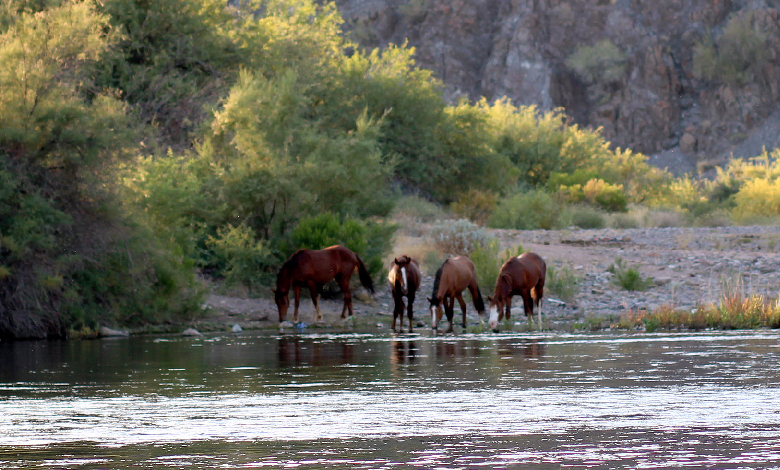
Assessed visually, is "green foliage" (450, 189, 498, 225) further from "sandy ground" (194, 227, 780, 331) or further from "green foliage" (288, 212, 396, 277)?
"green foliage" (288, 212, 396, 277)

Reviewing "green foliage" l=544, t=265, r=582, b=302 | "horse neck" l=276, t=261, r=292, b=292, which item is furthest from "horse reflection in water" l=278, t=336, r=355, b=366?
"green foliage" l=544, t=265, r=582, b=302

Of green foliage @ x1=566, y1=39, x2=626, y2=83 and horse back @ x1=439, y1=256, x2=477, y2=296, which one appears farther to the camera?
green foliage @ x1=566, y1=39, x2=626, y2=83

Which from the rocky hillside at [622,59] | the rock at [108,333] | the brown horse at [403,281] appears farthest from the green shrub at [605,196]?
the rocky hillside at [622,59]

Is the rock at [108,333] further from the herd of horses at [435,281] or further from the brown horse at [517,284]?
the brown horse at [517,284]

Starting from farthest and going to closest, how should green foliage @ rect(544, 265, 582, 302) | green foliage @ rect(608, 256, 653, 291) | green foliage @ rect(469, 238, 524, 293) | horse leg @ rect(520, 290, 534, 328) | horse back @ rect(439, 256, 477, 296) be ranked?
1. green foliage @ rect(608, 256, 653, 291)
2. green foliage @ rect(469, 238, 524, 293)
3. green foliage @ rect(544, 265, 582, 302)
4. horse leg @ rect(520, 290, 534, 328)
5. horse back @ rect(439, 256, 477, 296)

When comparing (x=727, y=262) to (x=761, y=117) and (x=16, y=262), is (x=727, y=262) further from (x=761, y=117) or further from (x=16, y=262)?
(x=761, y=117)

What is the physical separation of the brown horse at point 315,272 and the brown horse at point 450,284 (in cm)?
280

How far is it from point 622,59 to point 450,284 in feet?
258

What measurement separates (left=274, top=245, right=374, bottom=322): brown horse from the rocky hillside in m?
69.3

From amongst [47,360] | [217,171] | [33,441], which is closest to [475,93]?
[217,171]

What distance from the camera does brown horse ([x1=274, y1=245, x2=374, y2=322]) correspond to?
22141 millimetres

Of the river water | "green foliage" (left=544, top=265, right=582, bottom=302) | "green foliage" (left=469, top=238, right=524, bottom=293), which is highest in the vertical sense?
"green foliage" (left=469, top=238, right=524, bottom=293)

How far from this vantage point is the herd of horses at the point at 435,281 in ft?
63.4

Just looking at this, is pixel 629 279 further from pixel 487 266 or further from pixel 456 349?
pixel 456 349
